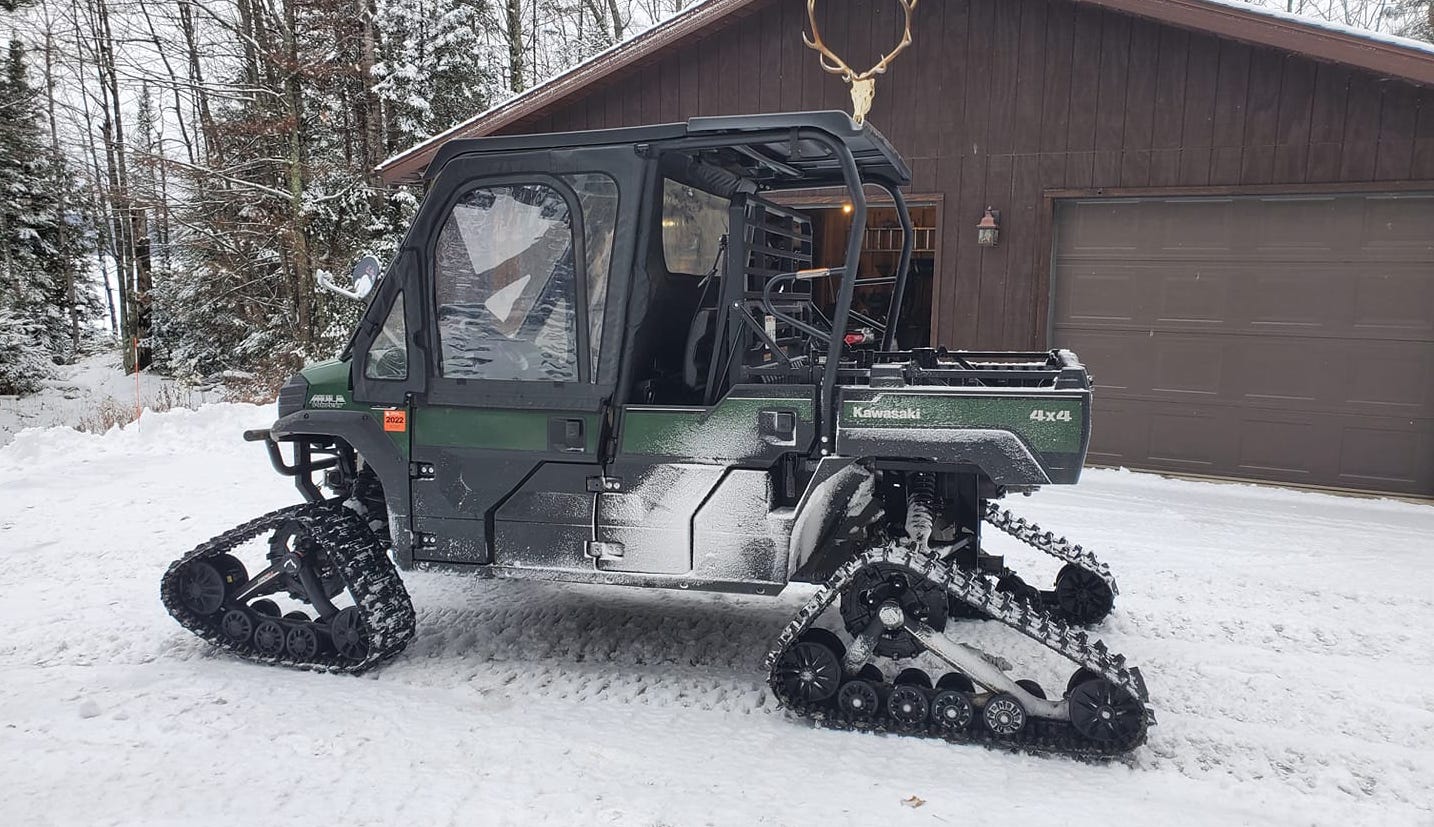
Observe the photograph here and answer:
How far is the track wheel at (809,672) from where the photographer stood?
10.9 ft

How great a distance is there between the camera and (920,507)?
12.2 ft

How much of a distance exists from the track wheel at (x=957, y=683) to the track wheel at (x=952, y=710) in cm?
6

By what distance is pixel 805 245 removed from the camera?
424 cm

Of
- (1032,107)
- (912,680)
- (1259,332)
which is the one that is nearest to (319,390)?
(912,680)

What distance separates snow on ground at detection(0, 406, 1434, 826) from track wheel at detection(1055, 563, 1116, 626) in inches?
5.6

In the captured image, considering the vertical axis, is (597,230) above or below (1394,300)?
above

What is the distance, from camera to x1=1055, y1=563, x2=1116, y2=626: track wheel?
438 centimetres

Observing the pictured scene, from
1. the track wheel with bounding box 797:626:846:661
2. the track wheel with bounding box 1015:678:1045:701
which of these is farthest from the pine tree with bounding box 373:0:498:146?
the track wheel with bounding box 1015:678:1045:701

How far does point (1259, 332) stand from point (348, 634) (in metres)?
7.53

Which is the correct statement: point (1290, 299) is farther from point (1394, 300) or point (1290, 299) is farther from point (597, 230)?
point (597, 230)

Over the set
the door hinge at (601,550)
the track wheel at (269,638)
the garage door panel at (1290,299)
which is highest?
the garage door panel at (1290,299)

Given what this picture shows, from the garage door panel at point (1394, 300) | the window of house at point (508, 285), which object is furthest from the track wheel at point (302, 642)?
the garage door panel at point (1394, 300)

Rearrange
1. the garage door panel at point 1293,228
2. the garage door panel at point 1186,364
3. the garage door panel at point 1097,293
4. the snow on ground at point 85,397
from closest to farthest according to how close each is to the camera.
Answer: the garage door panel at point 1293,228
the garage door panel at point 1186,364
the garage door panel at point 1097,293
the snow on ground at point 85,397

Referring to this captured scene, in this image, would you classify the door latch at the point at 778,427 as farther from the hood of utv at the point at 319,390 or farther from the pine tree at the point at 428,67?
the pine tree at the point at 428,67
